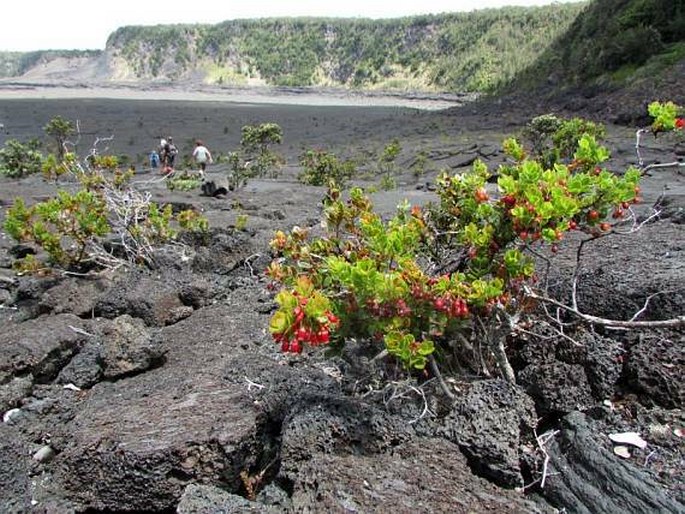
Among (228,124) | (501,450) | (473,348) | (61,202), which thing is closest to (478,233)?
(473,348)

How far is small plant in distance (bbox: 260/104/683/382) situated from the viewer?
238 cm

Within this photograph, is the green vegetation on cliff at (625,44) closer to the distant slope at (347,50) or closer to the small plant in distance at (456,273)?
the distant slope at (347,50)

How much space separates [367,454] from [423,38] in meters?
83.9

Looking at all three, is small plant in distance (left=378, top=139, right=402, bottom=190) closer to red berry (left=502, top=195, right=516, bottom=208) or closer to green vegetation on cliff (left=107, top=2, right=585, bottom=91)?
red berry (left=502, top=195, right=516, bottom=208)

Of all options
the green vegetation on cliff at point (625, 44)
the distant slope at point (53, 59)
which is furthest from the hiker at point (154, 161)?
the distant slope at point (53, 59)

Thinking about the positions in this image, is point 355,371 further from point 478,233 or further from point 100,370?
point 100,370

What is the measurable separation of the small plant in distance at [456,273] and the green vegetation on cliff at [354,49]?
5233cm

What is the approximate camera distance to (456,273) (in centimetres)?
273

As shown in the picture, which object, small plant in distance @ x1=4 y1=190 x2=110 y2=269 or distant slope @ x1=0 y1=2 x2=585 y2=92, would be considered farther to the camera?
distant slope @ x1=0 y1=2 x2=585 y2=92

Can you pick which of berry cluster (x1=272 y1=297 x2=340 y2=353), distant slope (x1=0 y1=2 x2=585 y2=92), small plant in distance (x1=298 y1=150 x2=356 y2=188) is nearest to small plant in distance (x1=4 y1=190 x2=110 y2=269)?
berry cluster (x1=272 y1=297 x2=340 y2=353)

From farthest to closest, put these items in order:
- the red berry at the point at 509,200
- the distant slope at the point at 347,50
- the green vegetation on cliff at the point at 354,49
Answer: the distant slope at the point at 347,50 → the green vegetation on cliff at the point at 354,49 → the red berry at the point at 509,200

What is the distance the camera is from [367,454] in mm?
2457

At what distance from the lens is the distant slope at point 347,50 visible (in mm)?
66250

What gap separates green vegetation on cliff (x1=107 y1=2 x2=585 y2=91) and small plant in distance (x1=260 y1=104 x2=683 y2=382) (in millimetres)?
52328
